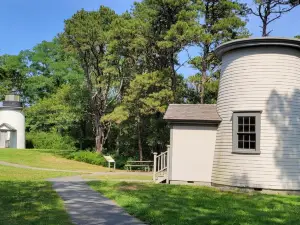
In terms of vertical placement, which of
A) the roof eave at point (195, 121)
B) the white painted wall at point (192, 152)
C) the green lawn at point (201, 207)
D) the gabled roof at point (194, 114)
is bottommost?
the green lawn at point (201, 207)

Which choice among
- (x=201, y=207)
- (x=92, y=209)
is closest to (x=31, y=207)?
(x=92, y=209)

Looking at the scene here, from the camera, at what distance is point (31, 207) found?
888 cm

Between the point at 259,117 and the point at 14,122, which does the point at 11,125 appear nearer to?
the point at 14,122

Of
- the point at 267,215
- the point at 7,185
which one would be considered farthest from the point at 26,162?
the point at 267,215

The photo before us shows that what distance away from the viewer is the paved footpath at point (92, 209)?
24.2 feet

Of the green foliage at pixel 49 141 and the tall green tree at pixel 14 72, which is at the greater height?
the tall green tree at pixel 14 72

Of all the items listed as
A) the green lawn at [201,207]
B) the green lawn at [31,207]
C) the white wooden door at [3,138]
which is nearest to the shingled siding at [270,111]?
the green lawn at [201,207]

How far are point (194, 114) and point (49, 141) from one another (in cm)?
3029

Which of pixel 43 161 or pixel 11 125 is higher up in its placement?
pixel 11 125

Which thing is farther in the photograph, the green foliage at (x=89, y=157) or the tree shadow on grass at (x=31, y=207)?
the green foliage at (x=89, y=157)

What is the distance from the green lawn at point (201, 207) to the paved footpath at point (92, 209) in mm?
309

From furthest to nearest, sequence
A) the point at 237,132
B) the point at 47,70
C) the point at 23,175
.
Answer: the point at 47,70 → the point at 23,175 → the point at 237,132

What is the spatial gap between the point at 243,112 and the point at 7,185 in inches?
364

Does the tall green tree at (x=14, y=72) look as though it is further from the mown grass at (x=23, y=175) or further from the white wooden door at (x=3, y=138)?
the mown grass at (x=23, y=175)
